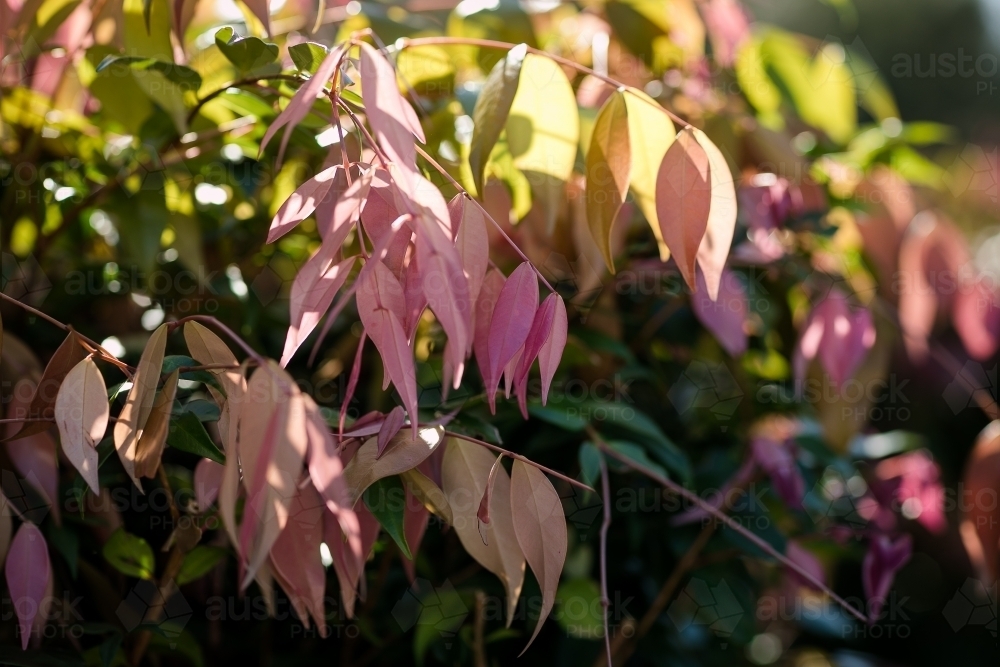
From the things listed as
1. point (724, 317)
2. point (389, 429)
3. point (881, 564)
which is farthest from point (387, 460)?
point (881, 564)

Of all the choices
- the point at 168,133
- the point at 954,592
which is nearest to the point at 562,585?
the point at 168,133

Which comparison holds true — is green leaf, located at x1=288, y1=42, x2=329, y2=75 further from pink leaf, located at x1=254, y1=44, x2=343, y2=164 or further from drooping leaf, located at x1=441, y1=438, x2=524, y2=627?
drooping leaf, located at x1=441, y1=438, x2=524, y2=627

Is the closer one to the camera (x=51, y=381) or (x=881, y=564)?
(x=51, y=381)

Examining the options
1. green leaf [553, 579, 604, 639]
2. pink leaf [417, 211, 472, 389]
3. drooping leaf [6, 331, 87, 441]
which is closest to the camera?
pink leaf [417, 211, 472, 389]

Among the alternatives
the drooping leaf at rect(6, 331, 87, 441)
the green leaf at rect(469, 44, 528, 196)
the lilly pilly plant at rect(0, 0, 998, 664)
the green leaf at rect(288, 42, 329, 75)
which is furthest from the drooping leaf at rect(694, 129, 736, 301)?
the drooping leaf at rect(6, 331, 87, 441)

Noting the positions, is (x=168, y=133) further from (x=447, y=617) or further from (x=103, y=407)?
(x=447, y=617)

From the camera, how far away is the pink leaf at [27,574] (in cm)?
40

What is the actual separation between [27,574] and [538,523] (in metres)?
0.26

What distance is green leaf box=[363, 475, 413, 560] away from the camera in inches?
15.9

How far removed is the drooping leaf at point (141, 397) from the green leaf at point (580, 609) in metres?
0.37

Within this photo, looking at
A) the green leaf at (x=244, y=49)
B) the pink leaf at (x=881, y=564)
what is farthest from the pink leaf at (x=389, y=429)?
the pink leaf at (x=881, y=564)

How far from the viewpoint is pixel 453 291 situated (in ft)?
1.09

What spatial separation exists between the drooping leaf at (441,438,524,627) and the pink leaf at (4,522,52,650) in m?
0.21

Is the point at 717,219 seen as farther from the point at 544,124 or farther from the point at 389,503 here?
the point at 389,503
